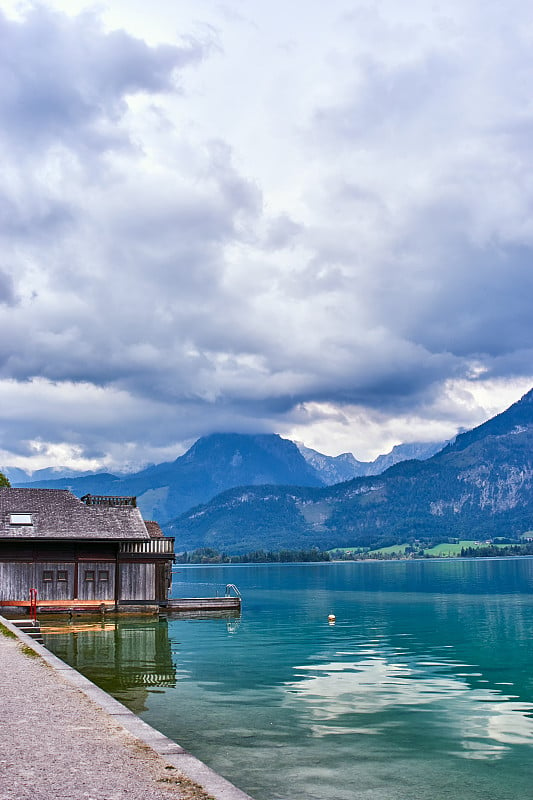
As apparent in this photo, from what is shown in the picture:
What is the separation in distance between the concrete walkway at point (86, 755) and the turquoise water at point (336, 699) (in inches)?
130

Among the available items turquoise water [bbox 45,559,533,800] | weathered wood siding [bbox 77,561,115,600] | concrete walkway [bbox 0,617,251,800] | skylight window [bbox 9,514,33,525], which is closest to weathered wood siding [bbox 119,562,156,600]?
weathered wood siding [bbox 77,561,115,600]

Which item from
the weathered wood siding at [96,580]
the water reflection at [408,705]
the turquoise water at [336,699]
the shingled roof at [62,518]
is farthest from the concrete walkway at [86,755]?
the shingled roof at [62,518]

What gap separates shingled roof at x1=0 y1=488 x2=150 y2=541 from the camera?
60156 millimetres

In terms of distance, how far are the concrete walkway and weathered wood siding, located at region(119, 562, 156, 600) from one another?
40.7 m

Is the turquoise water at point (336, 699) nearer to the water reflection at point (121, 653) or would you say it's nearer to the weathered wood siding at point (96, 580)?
the water reflection at point (121, 653)

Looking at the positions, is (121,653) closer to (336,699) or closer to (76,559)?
(336,699)

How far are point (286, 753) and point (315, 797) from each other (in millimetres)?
3950

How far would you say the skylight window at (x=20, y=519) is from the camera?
199 feet

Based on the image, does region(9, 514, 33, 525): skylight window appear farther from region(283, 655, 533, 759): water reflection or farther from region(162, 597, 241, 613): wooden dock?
region(283, 655, 533, 759): water reflection

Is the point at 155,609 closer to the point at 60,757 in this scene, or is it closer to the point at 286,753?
the point at 286,753

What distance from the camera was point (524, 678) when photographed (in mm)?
35031

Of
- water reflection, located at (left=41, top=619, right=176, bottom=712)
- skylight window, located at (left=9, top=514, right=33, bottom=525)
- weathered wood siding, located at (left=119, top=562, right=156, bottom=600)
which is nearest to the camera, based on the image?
water reflection, located at (left=41, top=619, right=176, bottom=712)

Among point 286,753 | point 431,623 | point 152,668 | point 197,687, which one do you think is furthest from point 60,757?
point 431,623

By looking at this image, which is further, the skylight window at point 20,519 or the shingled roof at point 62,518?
the skylight window at point 20,519
